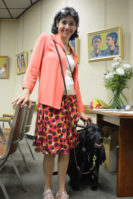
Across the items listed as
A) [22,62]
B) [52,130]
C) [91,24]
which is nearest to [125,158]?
[52,130]

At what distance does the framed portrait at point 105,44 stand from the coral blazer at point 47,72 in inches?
72.2

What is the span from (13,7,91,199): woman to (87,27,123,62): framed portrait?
1.69 metres

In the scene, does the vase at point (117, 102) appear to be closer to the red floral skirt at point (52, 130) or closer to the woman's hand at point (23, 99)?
the red floral skirt at point (52, 130)

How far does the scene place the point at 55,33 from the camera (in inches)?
59.6

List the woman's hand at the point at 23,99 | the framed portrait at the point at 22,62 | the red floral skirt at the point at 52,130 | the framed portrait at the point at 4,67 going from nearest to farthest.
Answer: the woman's hand at the point at 23,99 → the red floral skirt at the point at 52,130 → the framed portrait at the point at 22,62 → the framed portrait at the point at 4,67

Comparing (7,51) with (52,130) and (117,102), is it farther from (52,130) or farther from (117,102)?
(52,130)

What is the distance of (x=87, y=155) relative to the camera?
167 centimetres

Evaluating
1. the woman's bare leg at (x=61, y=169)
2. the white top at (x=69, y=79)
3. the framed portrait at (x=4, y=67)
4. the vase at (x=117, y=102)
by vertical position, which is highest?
the framed portrait at (x=4, y=67)

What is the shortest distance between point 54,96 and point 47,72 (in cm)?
18

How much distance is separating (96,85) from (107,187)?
1810mm

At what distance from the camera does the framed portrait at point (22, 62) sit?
15.9 feet

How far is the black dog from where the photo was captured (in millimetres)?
1550

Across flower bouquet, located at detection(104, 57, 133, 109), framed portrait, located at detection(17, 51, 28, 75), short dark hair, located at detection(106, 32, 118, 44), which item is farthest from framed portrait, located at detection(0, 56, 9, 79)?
flower bouquet, located at detection(104, 57, 133, 109)

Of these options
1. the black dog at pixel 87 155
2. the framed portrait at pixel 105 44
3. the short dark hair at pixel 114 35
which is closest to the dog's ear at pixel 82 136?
the black dog at pixel 87 155
